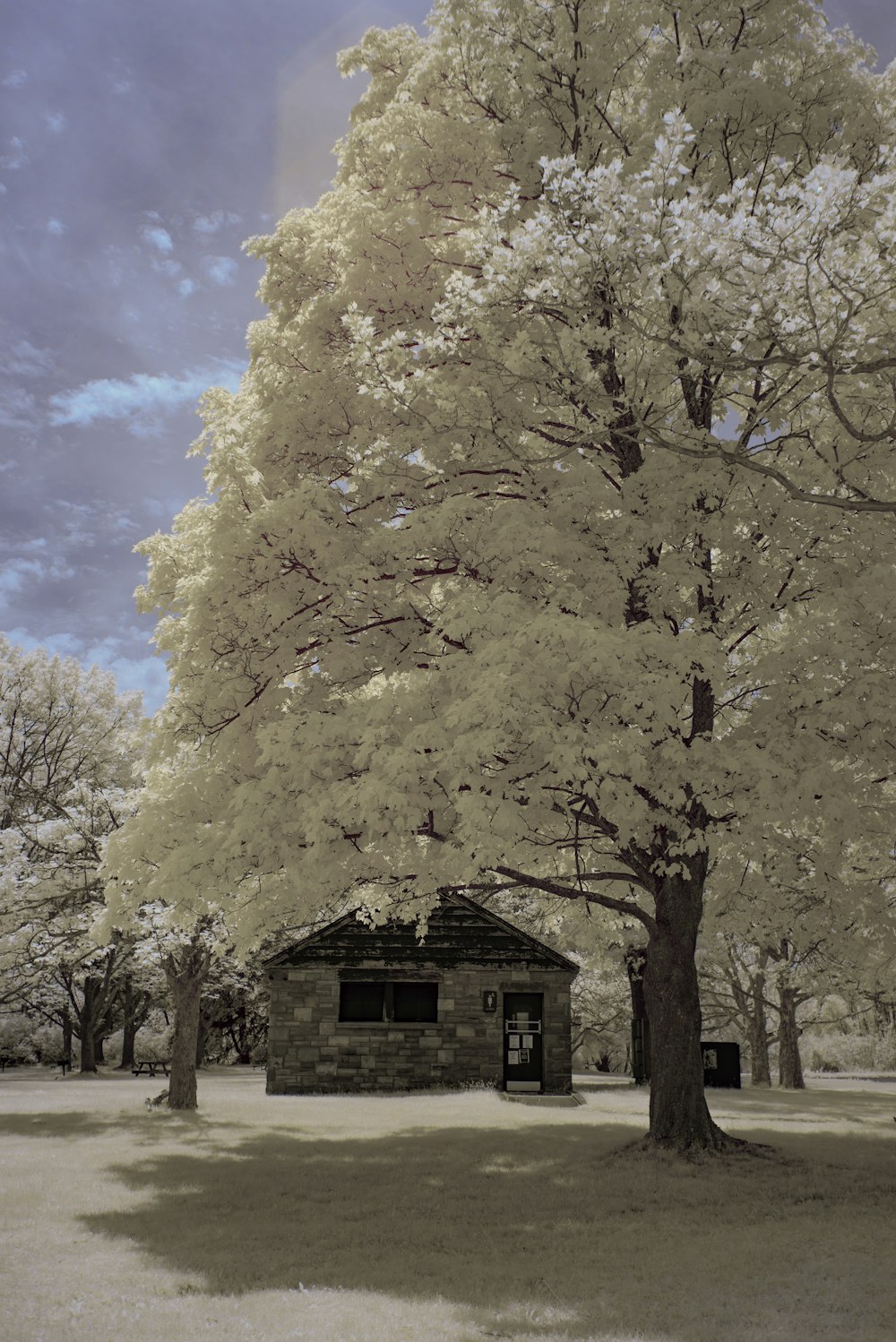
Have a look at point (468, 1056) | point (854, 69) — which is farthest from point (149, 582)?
point (468, 1056)

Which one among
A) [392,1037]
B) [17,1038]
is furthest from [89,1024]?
[392,1037]

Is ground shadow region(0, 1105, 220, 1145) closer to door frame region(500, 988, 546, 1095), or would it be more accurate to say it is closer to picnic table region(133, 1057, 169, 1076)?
door frame region(500, 988, 546, 1095)

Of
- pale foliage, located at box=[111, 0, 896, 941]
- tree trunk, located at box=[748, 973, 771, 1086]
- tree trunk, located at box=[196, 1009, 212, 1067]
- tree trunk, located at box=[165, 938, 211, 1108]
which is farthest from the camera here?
tree trunk, located at box=[196, 1009, 212, 1067]

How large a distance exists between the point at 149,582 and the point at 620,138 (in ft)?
27.7

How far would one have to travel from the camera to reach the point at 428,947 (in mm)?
24547

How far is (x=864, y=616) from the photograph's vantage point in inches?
416

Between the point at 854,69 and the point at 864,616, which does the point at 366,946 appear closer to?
the point at 864,616

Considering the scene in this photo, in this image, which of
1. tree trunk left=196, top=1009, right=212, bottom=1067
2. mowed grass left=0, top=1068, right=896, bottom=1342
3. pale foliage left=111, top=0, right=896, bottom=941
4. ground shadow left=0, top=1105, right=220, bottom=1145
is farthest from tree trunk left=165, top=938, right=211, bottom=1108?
tree trunk left=196, top=1009, right=212, bottom=1067

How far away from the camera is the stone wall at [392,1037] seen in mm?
24203

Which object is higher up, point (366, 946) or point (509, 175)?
point (509, 175)

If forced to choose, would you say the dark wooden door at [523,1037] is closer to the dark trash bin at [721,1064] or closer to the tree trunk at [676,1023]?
the dark trash bin at [721,1064]

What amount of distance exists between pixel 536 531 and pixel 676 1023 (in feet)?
22.0

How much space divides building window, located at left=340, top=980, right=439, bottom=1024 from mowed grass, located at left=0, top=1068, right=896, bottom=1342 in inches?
314

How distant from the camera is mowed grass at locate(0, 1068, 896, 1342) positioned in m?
6.73
